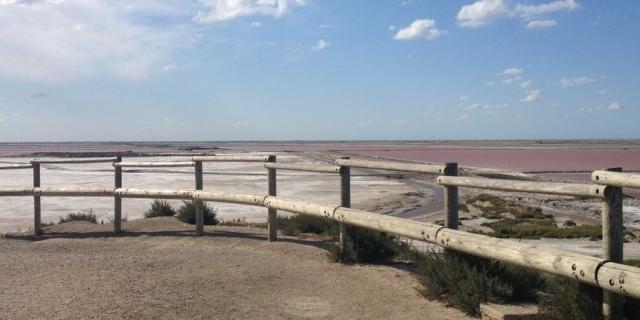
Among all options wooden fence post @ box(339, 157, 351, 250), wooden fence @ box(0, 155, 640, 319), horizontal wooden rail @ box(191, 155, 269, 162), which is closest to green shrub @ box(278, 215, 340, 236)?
wooden fence @ box(0, 155, 640, 319)

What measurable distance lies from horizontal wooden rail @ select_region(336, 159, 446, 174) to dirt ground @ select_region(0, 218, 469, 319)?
4.27 ft

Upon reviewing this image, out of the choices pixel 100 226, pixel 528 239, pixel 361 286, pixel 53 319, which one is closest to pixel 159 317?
pixel 53 319

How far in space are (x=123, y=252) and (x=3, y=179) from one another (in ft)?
102

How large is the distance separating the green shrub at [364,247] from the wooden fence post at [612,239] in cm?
409

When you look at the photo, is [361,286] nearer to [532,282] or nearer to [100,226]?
[532,282]

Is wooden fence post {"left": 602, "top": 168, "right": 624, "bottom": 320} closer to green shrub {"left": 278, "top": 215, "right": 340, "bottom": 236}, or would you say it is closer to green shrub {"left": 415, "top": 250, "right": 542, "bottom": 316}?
green shrub {"left": 415, "top": 250, "right": 542, "bottom": 316}

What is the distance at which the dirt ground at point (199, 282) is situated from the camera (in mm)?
6449

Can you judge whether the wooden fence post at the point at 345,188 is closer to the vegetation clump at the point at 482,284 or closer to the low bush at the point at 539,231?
the vegetation clump at the point at 482,284

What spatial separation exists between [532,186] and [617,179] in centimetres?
102

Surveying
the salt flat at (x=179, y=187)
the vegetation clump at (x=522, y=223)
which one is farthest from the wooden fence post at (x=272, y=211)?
the salt flat at (x=179, y=187)

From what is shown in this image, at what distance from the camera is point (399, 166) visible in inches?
314

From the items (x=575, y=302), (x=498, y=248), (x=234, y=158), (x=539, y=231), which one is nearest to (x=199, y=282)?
(x=498, y=248)

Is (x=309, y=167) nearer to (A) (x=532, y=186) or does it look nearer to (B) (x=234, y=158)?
(B) (x=234, y=158)

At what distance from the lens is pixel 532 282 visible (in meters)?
6.59
